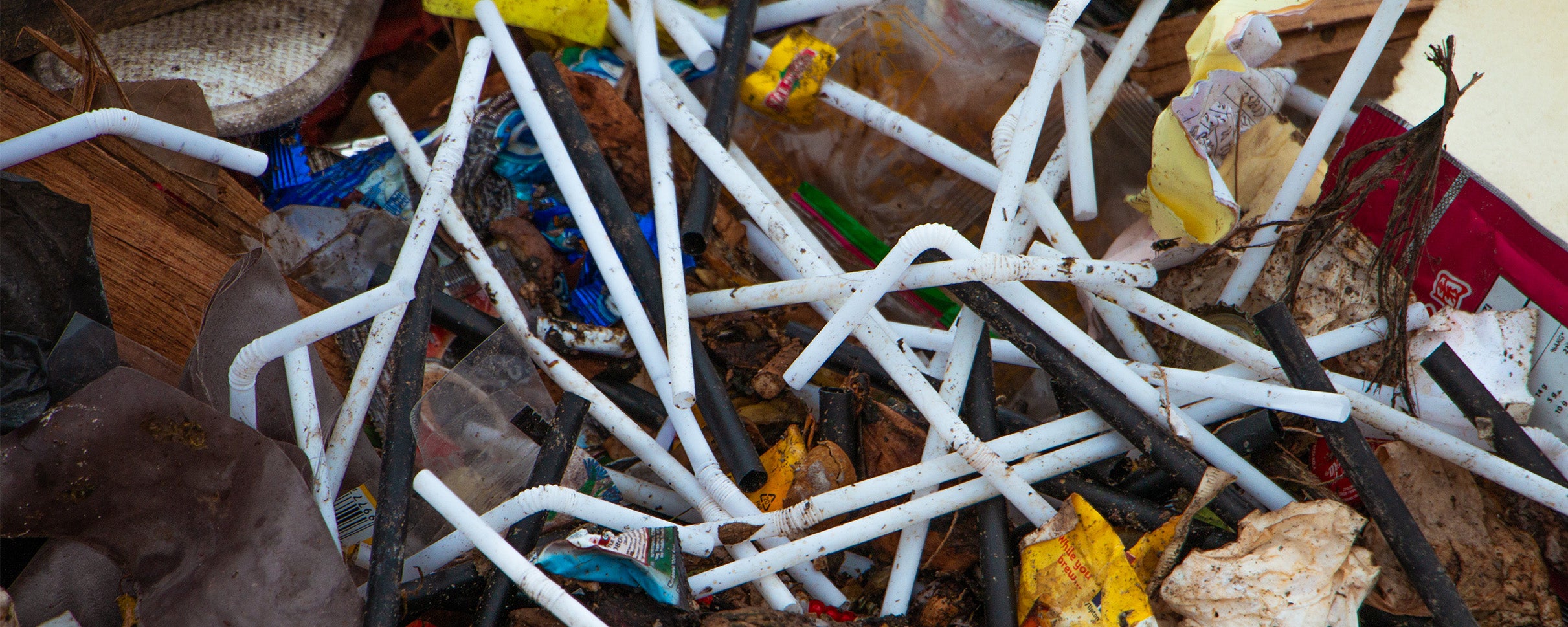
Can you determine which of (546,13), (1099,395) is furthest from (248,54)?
(1099,395)

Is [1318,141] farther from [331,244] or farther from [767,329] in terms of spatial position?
[331,244]

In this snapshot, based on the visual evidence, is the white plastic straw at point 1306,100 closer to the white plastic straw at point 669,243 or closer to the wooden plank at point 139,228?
the white plastic straw at point 669,243

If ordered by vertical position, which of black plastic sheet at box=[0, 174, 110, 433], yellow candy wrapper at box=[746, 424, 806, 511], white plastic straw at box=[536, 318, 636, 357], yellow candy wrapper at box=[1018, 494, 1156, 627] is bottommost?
yellow candy wrapper at box=[746, 424, 806, 511]

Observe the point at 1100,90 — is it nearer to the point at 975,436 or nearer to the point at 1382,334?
the point at 1382,334

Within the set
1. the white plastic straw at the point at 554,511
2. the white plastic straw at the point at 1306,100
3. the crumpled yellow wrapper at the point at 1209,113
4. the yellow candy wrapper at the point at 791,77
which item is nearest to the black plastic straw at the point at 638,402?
the white plastic straw at the point at 554,511

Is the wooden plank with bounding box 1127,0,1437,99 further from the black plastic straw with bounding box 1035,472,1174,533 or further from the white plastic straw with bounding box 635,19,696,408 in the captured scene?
the white plastic straw with bounding box 635,19,696,408

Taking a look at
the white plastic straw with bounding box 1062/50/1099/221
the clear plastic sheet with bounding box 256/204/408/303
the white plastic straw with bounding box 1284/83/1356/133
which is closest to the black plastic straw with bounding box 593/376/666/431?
the clear plastic sheet with bounding box 256/204/408/303
